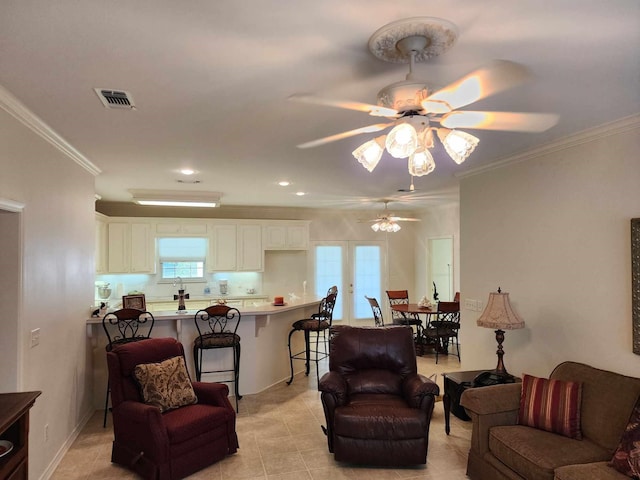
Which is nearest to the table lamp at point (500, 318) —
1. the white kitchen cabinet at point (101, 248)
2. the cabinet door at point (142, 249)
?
the cabinet door at point (142, 249)

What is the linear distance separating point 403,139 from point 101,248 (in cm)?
645

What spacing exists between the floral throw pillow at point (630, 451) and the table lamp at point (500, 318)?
1.13m

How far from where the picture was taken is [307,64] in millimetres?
2131

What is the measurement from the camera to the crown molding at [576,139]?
9.91 ft

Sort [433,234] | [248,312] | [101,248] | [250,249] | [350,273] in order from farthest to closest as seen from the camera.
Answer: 1. [350,273]
2. [433,234]
3. [250,249]
4. [101,248]
5. [248,312]

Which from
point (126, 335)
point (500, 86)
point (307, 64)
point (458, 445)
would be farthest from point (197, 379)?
point (500, 86)

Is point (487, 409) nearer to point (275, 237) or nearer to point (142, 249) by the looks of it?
point (275, 237)

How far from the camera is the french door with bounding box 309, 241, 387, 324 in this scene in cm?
901

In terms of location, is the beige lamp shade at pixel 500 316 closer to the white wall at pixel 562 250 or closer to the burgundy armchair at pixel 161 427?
the white wall at pixel 562 250

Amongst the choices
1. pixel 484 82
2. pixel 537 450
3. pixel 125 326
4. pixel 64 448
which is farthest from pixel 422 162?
pixel 125 326

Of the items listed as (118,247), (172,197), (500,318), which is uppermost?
(172,197)

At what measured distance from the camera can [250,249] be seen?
7879 mm

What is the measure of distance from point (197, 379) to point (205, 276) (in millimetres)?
3342

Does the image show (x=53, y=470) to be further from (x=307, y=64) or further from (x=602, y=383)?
(x=602, y=383)
